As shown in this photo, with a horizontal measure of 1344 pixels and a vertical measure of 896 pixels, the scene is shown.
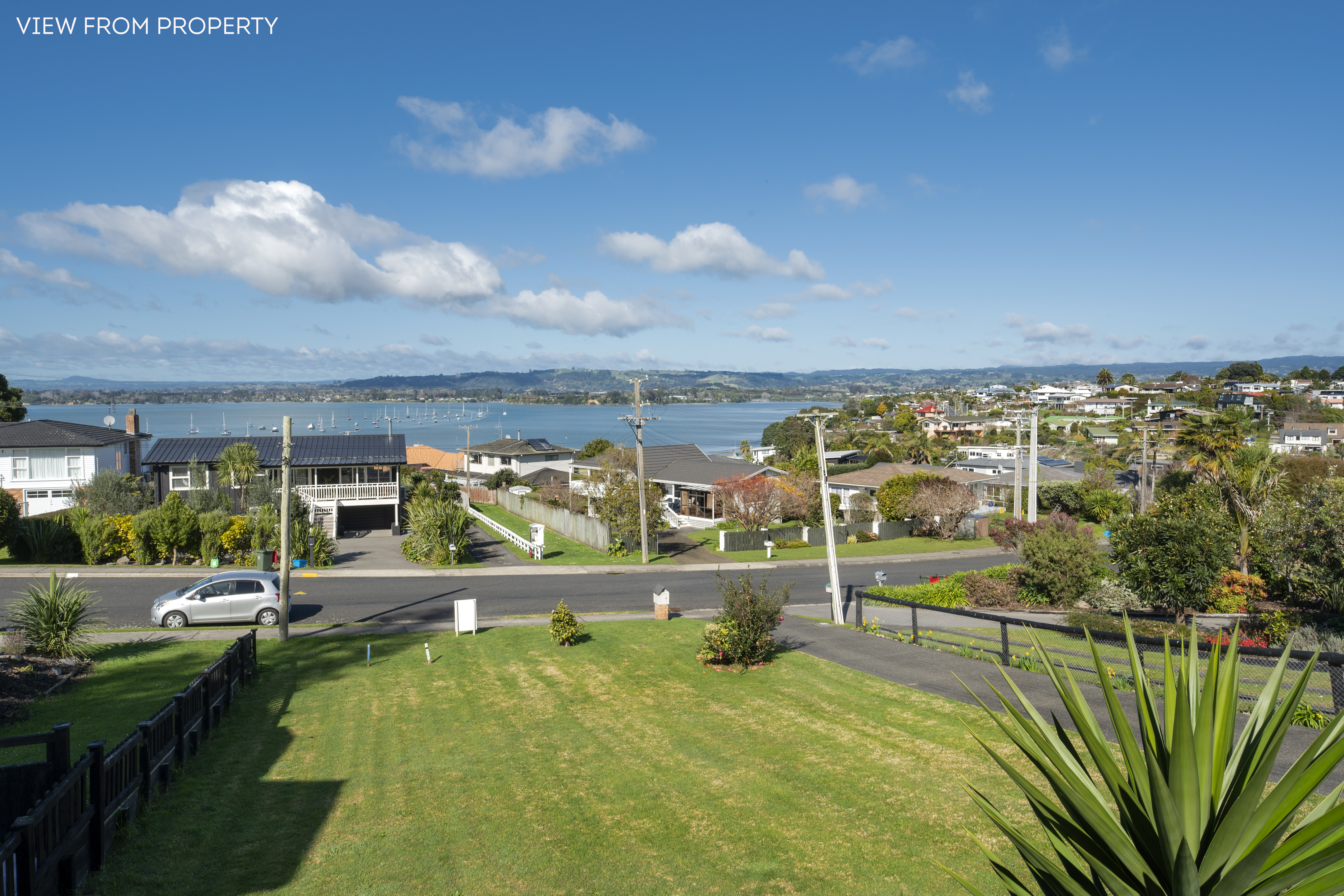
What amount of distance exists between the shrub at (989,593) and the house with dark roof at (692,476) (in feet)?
70.2

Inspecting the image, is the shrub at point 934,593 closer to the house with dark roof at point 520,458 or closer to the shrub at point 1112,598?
the shrub at point 1112,598

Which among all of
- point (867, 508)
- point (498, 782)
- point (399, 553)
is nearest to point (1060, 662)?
point (498, 782)

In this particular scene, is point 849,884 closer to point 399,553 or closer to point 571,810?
point 571,810

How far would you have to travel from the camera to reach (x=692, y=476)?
187 ft

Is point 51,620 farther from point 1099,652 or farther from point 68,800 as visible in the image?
point 1099,652

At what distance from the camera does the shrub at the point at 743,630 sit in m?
16.7

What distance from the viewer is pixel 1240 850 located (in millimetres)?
3205

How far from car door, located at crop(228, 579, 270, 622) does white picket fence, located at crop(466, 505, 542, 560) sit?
15.1 meters

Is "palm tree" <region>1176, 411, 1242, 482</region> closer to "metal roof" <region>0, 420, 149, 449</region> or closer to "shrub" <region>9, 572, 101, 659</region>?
"shrub" <region>9, 572, 101, 659</region>

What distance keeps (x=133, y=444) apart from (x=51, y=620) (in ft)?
151

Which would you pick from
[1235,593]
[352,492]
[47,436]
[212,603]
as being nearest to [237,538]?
[212,603]

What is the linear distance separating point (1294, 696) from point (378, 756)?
11.3 meters

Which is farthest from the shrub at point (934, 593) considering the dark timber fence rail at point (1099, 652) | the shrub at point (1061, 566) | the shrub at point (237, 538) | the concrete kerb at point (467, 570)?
the shrub at point (237, 538)

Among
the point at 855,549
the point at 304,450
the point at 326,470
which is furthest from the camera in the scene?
the point at 304,450
